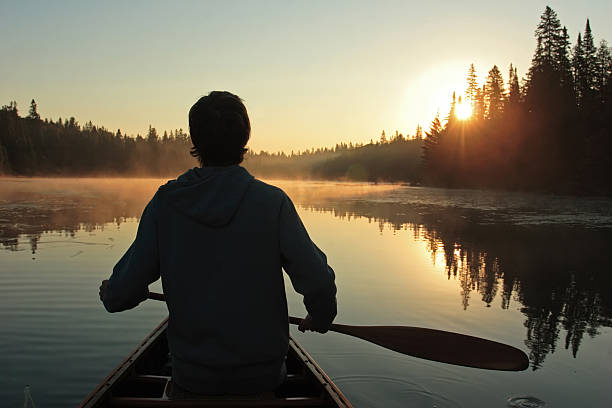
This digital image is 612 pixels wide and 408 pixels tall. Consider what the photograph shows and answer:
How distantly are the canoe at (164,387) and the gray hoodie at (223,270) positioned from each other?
17cm

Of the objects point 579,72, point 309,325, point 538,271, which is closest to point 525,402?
point 309,325

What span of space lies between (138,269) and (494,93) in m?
82.9

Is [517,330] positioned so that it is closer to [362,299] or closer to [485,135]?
[362,299]

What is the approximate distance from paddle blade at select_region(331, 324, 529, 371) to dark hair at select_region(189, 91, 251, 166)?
6.25 ft

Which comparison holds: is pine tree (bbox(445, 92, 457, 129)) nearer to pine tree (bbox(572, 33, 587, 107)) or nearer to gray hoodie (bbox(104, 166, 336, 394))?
pine tree (bbox(572, 33, 587, 107))

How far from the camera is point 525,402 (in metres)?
5.19

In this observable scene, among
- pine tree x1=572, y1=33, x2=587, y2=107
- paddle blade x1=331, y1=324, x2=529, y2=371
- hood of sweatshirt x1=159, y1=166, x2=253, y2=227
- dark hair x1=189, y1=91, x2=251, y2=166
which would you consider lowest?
A: paddle blade x1=331, y1=324, x2=529, y2=371

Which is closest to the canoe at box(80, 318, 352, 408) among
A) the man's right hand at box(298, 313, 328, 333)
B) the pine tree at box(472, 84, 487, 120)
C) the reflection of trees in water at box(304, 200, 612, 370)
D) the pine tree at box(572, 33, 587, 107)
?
the man's right hand at box(298, 313, 328, 333)

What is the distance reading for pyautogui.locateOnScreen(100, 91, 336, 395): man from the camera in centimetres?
218

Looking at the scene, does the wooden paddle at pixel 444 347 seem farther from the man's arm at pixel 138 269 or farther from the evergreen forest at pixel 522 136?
the evergreen forest at pixel 522 136

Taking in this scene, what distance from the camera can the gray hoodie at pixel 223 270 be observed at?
2174mm

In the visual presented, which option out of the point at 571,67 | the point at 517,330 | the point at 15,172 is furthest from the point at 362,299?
the point at 15,172

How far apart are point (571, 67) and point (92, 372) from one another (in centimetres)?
5675

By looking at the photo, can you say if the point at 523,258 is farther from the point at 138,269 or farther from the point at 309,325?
the point at 138,269
